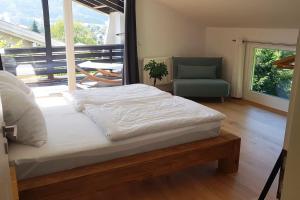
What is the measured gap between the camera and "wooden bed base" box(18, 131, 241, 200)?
1758mm

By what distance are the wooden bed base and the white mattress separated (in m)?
0.05

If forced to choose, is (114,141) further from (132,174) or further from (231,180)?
(231,180)

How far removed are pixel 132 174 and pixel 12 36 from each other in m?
3.20

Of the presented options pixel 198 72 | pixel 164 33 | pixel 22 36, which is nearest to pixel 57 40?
pixel 22 36

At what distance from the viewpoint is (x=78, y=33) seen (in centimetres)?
455

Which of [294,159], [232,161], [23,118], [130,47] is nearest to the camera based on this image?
[294,159]

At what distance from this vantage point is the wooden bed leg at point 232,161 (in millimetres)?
2438

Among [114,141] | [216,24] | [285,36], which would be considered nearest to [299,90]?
[114,141]

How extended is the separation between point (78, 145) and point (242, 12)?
3.34 meters

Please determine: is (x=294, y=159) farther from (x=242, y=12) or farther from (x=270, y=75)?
(x=270, y=75)

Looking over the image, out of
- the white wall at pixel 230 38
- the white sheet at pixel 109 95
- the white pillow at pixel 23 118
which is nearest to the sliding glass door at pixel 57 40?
the white sheet at pixel 109 95

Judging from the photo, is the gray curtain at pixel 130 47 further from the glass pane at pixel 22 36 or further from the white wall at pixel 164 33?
the glass pane at pixel 22 36

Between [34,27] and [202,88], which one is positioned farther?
[202,88]

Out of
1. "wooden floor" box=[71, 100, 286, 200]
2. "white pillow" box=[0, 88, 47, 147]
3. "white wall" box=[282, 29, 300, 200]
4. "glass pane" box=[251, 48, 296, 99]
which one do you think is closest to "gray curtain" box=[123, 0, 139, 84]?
"glass pane" box=[251, 48, 296, 99]
